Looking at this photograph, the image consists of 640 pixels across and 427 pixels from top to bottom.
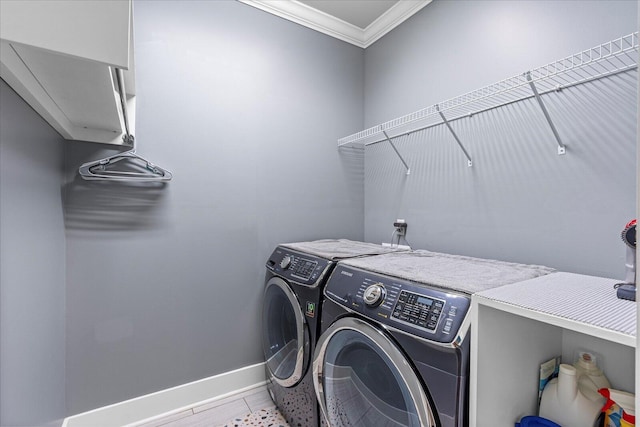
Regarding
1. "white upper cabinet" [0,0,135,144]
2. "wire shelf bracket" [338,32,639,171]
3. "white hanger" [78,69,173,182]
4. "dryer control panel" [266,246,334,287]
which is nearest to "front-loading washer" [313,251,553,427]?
"dryer control panel" [266,246,334,287]

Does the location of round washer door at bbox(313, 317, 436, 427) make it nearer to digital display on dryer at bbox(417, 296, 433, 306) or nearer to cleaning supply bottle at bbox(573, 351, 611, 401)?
digital display on dryer at bbox(417, 296, 433, 306)

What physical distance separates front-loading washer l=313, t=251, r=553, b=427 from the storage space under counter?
0.04 meters

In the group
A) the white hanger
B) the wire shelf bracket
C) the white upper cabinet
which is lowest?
the white hanger

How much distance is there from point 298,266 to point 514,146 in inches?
49.2

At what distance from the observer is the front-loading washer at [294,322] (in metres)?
1.38

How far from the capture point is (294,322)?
1524mm

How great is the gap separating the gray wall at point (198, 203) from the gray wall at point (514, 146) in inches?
26.4

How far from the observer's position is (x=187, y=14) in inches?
68.7

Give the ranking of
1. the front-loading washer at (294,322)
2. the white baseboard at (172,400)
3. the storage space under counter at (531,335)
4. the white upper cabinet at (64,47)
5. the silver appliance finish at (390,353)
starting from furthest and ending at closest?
the white baseboard at (172,400)
the front-loading washer at (294,322)
the silver appliance finish at (390,353)
the storage space under counter at (531,335)
the white upper cabinet at (64,47)

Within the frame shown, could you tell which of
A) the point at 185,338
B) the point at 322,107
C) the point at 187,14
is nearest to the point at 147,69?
the point at 187,14

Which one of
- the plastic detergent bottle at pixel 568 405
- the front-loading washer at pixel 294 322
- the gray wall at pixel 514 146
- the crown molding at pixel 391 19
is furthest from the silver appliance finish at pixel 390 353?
the crown molding at pixel 391 19

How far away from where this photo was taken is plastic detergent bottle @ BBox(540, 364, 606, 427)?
36.6 inches

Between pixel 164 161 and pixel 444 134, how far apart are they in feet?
5.54

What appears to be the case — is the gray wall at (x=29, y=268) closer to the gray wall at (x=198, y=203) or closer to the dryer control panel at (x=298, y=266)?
the gray wall at (x=198, y=203)
